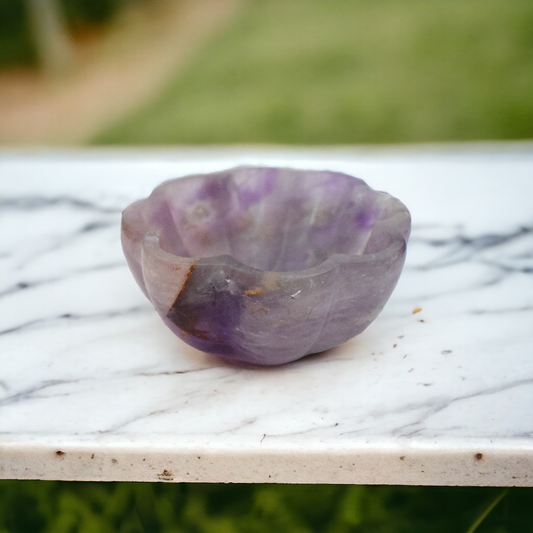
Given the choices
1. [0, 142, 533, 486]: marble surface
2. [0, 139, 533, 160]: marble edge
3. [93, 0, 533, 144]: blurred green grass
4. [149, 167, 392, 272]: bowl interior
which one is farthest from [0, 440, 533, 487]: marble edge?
[93, 0, 533, 144]: blurred green grass

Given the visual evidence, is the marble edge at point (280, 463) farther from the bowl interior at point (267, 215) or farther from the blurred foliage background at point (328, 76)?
the blurred foliage background at point (328, 76)

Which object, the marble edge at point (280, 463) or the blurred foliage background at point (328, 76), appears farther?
the blurred foliage background at point (328, 76)

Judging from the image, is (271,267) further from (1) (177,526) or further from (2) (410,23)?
(2) (410,23)

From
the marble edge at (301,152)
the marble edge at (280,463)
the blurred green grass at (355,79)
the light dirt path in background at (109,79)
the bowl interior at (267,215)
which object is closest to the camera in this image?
the marble edge at (280,463)

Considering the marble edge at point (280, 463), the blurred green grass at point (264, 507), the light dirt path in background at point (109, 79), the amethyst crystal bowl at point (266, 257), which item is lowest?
the blurred green grass at point (264, 507)

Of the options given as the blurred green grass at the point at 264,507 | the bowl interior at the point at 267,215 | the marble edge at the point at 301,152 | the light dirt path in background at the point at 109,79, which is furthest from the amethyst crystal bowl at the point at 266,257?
Answer: the light dirt path in background at the point at 109,79

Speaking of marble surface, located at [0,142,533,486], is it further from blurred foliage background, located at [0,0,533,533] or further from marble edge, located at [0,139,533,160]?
blurred foliage background, located at [0,0,533,533]
